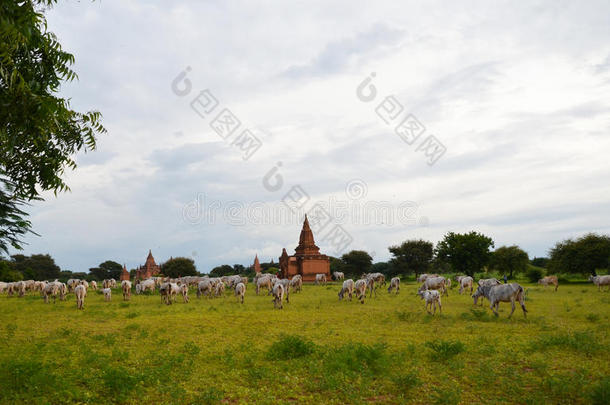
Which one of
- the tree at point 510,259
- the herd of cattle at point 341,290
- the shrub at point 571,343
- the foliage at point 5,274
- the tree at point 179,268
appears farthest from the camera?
the tree at point 179,268

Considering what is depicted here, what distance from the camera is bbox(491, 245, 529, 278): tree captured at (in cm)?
4978

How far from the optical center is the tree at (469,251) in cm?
4503

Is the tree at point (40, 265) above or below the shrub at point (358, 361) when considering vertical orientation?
above

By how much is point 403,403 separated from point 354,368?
171 centimetres

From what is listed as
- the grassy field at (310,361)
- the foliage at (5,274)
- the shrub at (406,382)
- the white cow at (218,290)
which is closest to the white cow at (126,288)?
the white cow at (218,290)

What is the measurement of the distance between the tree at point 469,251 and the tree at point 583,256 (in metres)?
6.90

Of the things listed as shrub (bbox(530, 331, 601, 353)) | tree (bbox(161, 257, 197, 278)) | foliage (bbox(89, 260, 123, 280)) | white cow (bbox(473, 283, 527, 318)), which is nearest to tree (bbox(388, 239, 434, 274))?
tree (bbox(161, 257, 197, 278))

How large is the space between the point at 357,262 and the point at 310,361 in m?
61.5

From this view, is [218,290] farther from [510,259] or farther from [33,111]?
[510,259]

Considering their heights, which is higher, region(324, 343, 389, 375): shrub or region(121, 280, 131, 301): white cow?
region(121, 280, 131, 301): white cow

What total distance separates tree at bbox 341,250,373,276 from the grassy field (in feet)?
179

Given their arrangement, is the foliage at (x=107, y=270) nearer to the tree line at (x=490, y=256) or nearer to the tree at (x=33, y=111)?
the tree line at (x=490, y=256)

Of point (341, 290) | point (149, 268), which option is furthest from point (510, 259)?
point (149, 268)

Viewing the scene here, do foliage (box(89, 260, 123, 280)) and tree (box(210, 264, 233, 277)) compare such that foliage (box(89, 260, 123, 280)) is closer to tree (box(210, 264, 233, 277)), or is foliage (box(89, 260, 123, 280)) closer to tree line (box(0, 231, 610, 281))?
tree line (box(0, 231, 610, 281))
